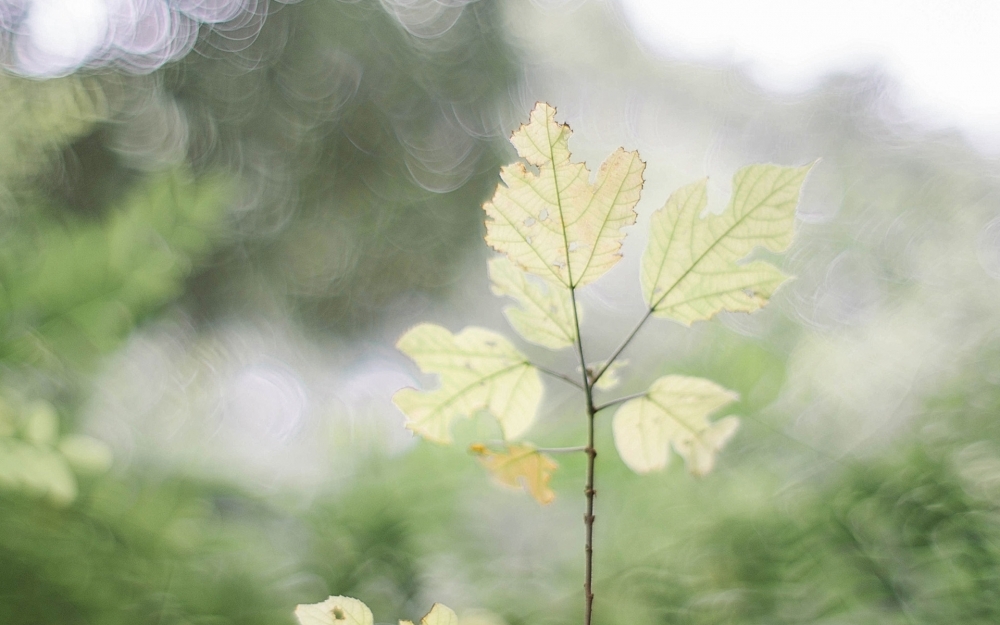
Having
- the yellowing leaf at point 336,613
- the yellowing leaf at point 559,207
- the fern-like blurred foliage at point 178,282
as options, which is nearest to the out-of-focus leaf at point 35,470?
the fern-like blurred foliage at point 178,282

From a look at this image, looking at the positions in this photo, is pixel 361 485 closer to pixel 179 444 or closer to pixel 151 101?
pixel 179 444

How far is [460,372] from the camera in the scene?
35cm

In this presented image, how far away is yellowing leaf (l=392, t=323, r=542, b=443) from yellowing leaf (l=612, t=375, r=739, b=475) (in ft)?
0.20

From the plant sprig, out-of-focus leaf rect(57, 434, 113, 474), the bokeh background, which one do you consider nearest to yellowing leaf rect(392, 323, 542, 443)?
the plant sprig

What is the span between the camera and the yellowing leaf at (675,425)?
315mm

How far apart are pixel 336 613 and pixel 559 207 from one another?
0.78 feet

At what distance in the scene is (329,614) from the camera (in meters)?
0.29

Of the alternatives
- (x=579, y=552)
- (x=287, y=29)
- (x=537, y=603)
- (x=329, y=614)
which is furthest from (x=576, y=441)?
(x=287, y=29)

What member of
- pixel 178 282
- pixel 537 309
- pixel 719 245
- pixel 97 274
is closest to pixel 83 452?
pixel 97 274

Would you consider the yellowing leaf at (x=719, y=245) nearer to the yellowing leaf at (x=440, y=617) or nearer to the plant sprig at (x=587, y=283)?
the plant sprig at (x=587, y=283)

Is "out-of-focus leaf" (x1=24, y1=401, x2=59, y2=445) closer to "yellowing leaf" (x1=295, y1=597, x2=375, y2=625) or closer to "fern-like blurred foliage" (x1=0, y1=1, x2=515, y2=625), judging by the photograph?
"fern-like blurred foliage" (x1=0, y1=1, x2=515, y2=625)

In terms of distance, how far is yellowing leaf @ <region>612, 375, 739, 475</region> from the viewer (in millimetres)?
315

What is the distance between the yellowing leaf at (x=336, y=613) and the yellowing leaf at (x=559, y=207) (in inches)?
7.7

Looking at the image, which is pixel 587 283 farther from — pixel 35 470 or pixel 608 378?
pixel 35 470
